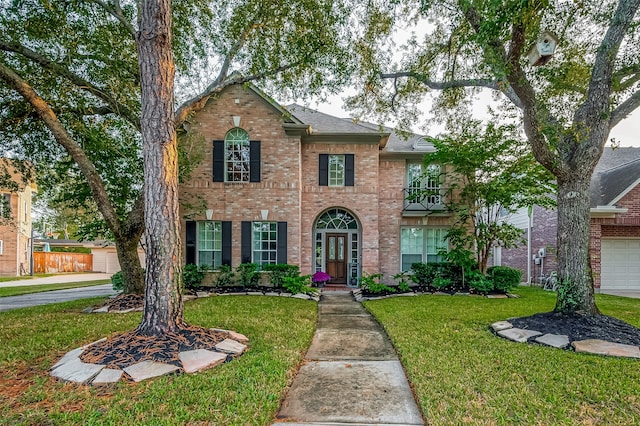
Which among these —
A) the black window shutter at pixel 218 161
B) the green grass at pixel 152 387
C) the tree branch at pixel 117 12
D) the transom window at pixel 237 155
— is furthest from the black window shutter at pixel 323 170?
the green grass at pixel 152 387

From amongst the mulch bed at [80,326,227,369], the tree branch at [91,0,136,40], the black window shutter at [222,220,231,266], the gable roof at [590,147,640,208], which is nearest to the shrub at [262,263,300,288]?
the black window shutter at [222,220,231,266]

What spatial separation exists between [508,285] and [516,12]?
27.7 ft

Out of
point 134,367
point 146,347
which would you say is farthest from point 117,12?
point 134,367

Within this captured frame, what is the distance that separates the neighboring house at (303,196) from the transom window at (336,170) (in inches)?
1.4

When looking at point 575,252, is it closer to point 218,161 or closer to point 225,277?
point 225,277

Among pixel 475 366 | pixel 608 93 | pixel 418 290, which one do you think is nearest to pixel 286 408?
pixel 475 366

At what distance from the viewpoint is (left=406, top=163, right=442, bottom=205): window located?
12.5m

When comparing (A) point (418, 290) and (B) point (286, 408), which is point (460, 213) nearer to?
(A) point (418, 290)

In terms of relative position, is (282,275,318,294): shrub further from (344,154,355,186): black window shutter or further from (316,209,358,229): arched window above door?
(344,154,355,186): black window shutter

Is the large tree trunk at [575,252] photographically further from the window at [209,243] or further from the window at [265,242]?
the window at [209,243]

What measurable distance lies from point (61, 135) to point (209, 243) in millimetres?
5463

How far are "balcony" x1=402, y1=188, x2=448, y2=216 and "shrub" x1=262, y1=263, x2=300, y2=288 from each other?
15.0ft

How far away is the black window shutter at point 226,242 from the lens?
11719mm

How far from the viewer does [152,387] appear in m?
3.45
